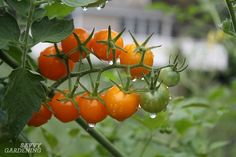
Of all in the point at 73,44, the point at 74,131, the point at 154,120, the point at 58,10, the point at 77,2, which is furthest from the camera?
the point at 74,131

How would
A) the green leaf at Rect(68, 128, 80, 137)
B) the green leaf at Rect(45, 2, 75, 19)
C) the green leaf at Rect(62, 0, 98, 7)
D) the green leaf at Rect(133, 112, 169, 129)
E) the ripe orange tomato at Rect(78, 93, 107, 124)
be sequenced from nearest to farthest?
the green leaf at Rect(62, 0, 98, 7) → the ripe orange tomato at Rect(78, 93, 107, 124) → the green leaf at Rect(45, 2, 75, 19) → the green leaf at Rect(133, 112, 169, 129) → the green leaf at Rect(68, 128, 80, 137)

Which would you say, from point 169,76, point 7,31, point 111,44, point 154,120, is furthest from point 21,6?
point 154,120

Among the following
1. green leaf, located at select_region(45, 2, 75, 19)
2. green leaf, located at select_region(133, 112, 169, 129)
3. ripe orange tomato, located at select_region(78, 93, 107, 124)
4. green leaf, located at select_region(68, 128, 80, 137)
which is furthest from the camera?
green leaf, located at select_region(68, 128, 80, 137)

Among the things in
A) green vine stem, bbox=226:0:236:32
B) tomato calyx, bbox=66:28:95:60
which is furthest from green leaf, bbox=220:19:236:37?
tomato calyx, bbox=66:28:95:60

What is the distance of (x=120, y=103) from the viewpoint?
87cm

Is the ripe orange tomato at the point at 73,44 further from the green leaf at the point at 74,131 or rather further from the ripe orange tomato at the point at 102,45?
the green leaf at the point at 74,131

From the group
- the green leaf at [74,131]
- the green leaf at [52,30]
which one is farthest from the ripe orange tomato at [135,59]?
the green leaf at [74,131]

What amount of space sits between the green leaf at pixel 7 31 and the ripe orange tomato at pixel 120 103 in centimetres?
18

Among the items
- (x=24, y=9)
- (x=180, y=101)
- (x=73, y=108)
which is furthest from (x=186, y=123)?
(x=24, y=9)

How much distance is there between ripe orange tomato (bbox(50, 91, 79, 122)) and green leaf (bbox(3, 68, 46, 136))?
8 centimetres

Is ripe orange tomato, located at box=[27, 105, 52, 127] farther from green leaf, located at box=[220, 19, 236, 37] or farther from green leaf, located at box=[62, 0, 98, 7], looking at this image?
green leaf, located at box=[220, 19, 236, 37]

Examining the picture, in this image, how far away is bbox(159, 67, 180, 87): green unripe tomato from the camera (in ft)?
2.87

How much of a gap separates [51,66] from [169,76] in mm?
213

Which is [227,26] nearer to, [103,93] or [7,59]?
[103,93]
